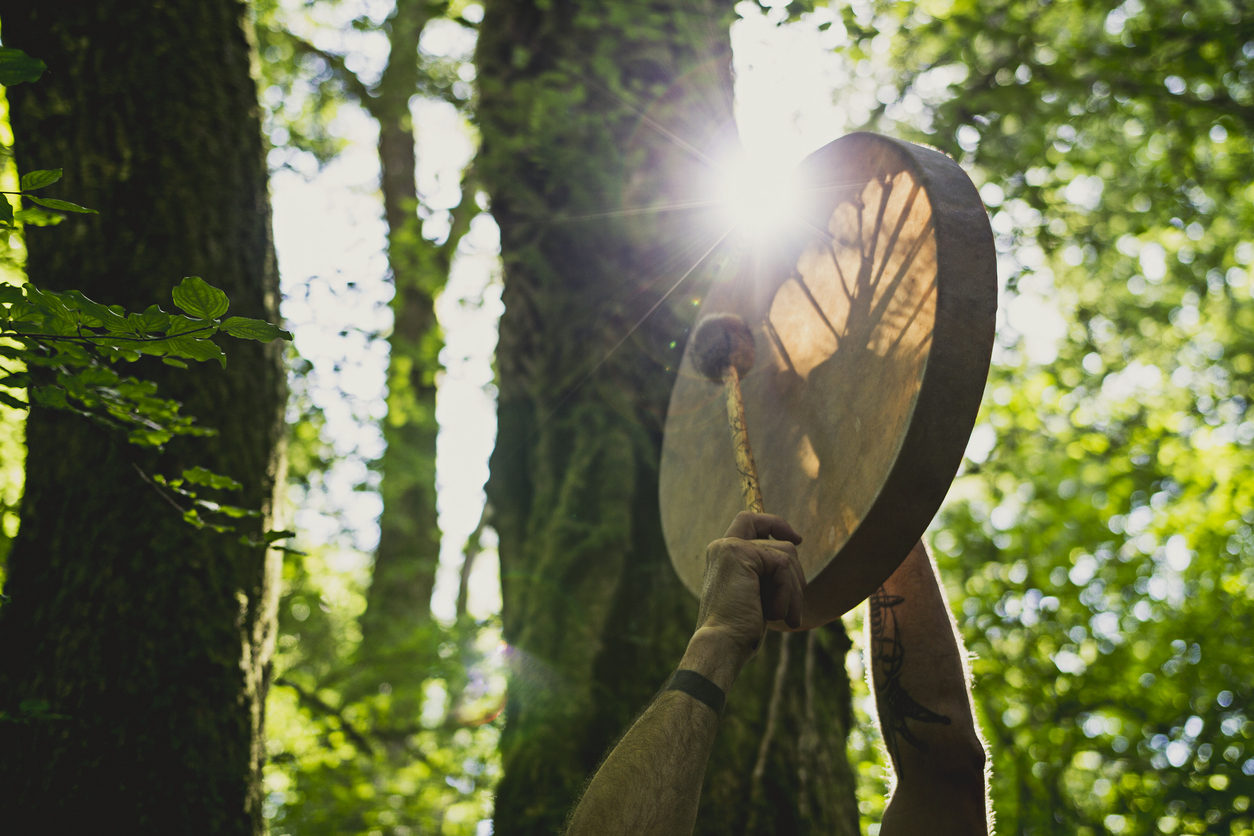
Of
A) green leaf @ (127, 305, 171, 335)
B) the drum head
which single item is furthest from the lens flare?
green leaf @ (127, 305, 171, 335)

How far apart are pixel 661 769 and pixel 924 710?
3.00 feet

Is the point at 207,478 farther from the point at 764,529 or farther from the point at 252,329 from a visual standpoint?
the point at 764,529

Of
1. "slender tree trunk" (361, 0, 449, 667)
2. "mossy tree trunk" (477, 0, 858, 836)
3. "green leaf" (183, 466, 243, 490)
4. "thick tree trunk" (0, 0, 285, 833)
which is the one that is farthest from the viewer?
"slender tree trunk" (361, 0, 449, 667)

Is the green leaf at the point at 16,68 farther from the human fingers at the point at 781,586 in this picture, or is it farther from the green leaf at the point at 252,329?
the human fingers at the point at 781,586

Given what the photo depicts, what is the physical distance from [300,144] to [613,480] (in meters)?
6.75

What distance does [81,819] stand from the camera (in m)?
1.90

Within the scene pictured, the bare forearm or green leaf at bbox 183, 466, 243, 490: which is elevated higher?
green leaf at bbox 183, 466, 243, 490

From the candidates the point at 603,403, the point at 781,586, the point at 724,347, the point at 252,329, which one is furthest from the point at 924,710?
the point at 603,403

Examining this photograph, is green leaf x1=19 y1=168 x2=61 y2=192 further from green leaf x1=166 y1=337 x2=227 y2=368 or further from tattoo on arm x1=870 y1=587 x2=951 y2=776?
tattoo on arm x1=870 y1=587 x2=951 y2=776

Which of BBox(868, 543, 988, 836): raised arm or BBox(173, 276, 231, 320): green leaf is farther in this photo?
BBox(868, 543, 988, 836): raised arm

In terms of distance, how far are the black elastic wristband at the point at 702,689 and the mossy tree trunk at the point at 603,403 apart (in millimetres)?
1401

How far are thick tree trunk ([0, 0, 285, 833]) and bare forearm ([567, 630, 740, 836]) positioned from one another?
1.25 metres

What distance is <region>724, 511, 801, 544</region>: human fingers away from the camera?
1612mm

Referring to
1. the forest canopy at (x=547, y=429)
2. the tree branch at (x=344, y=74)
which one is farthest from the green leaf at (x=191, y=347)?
the tree branch at (x=344, y=74)
